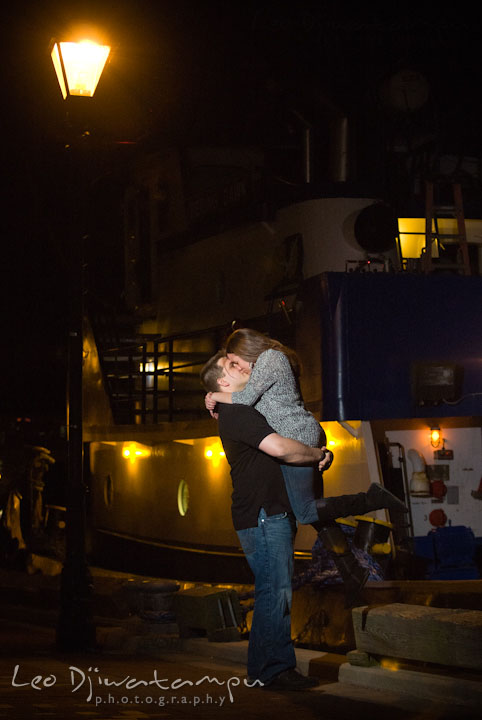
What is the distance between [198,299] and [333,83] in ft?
15.4

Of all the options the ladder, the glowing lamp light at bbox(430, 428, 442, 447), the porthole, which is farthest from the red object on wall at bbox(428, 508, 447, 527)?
the porthole

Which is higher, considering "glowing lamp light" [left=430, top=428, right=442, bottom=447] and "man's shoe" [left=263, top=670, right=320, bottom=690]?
"glowing lamp light" [left=430, top=428, right=442, bottom=447]

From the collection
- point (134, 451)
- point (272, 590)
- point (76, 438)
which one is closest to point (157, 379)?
point (134, 451)

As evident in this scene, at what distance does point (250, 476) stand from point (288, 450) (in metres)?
0.46

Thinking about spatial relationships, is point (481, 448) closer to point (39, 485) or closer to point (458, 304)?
point (458, 304)

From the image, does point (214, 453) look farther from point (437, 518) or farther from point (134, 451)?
point (437, 518)

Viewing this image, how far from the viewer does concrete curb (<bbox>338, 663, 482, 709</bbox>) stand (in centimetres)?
671

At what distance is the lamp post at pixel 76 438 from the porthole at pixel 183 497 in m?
5.75

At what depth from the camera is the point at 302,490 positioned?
23.7 feet

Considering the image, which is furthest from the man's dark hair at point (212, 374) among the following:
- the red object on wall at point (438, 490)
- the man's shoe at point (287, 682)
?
the red object on wall at point (438, 490)

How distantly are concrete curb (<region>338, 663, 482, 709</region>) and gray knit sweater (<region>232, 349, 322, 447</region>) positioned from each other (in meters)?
1.64

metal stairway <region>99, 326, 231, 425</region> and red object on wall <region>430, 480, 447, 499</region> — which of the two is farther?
metal stairway <region>99, 326, 231, 425</region>

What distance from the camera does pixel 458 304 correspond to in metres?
13.5

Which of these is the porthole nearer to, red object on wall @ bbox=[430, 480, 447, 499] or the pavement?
red object on wall @ bbox=[430, 480, 447, 499]
